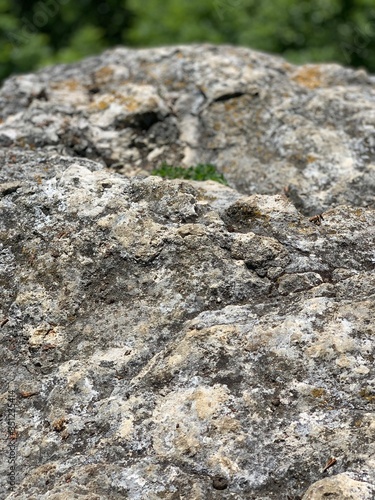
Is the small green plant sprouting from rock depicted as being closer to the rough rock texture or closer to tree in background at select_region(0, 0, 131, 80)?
the rough rock texture

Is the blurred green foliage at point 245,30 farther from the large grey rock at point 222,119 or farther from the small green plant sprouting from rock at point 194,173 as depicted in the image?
the small green plant sprouting from rock at point 194,173

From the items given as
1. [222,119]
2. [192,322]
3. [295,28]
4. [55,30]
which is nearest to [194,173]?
[222,119]

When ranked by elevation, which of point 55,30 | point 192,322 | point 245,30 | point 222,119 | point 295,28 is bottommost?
point 55,30

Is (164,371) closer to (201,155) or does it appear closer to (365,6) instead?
(201,155)

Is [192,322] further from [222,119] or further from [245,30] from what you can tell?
[245,30]

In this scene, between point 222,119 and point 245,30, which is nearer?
point 222,119

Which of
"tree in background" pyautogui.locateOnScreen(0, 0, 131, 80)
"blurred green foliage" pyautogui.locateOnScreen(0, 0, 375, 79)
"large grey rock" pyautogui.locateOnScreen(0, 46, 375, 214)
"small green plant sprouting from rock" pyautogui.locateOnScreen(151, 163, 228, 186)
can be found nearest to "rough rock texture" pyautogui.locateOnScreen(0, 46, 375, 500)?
"large grey rock" pyautogui.locateOnScreen(0, 46, 375, 214)

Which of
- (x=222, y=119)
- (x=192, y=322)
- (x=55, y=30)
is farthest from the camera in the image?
(x=55, y=30)
